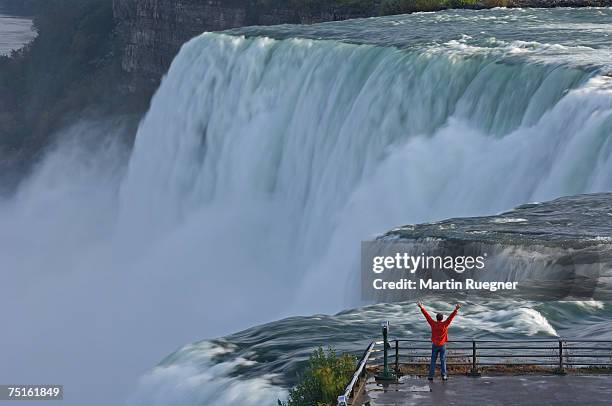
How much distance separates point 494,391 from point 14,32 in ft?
330

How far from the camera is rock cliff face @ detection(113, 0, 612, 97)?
5799cm

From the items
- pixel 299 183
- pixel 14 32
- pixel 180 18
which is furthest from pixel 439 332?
Result: pixel 14 32

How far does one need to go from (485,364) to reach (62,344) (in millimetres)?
23358

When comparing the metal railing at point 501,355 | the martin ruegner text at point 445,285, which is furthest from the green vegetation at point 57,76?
the metal railing at point 501,355

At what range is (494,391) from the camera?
60.7 ft

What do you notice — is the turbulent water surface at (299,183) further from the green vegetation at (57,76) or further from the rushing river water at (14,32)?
the rushing river water at (14,32)

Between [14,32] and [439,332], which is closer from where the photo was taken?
[439,332]

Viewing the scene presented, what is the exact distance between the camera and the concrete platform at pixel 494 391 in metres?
18.0

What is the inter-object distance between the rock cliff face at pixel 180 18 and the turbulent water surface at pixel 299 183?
7.70 metres

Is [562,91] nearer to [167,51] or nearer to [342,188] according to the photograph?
[342,188]

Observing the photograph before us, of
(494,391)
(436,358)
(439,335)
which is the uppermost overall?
(439,335)

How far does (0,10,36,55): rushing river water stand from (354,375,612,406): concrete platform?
84556 mm

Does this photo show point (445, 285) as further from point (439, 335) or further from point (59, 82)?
point (59, 82)

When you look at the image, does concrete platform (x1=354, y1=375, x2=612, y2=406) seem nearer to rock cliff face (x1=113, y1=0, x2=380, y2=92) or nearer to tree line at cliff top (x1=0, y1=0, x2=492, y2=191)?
rock cliff face (x1=113, y1=0, x2=380, y2=92)
